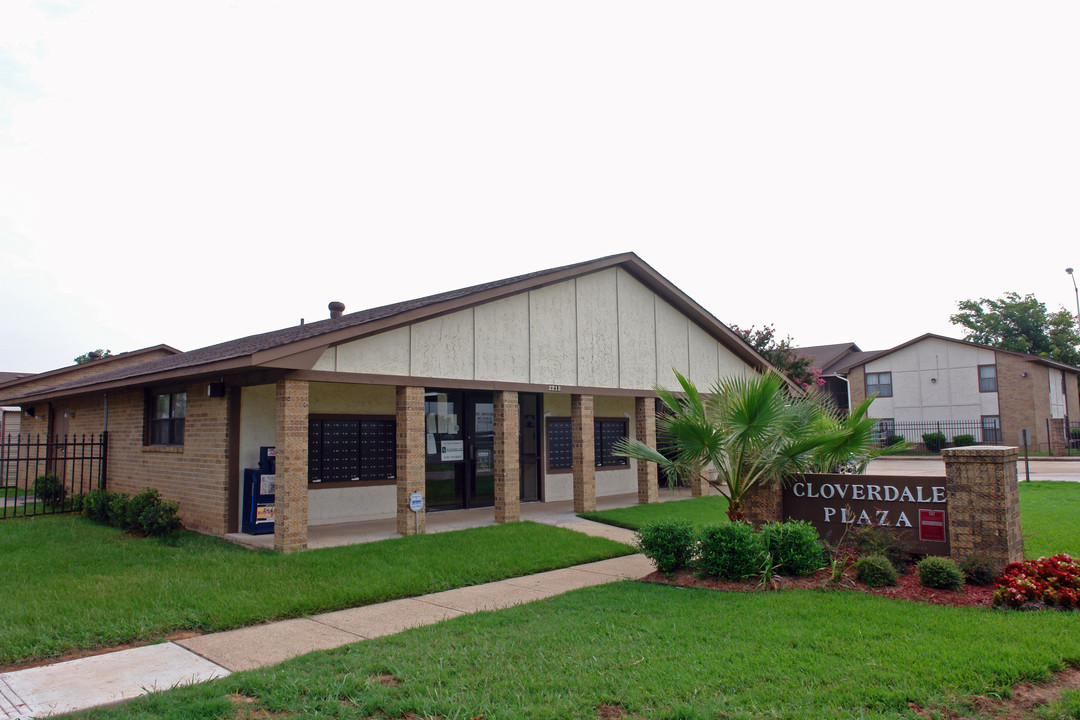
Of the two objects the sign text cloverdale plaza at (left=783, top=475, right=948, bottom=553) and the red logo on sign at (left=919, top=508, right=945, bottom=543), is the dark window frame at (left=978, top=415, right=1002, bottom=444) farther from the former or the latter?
the red logo on sign at (left=919, top=508, right=945, bottom=543)

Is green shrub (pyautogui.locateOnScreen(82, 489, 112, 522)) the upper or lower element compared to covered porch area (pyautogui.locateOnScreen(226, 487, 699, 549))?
upper

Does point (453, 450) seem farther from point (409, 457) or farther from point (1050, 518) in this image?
point (1050, 518)

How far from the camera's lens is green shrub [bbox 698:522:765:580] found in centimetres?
779

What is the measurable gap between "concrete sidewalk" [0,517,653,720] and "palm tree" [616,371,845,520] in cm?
185

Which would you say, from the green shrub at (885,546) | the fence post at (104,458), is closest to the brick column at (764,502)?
the green shrub at (885,546)

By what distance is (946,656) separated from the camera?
5070 mm

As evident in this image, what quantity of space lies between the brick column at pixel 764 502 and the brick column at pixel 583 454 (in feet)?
16.5

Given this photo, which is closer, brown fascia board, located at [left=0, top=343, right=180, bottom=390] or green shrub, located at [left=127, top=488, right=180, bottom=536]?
green shrub, located at [left=127, top=488, right=180, bottom=536]

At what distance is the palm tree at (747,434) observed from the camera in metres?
8.52

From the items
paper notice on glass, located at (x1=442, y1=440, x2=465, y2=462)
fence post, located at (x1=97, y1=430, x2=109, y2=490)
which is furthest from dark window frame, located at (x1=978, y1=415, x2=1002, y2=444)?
fence post, located at (x1=97, y1=430, x2=109, y2=490)

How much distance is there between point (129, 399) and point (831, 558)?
44.5 feet

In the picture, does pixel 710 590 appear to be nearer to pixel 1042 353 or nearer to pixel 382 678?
pixel 382 678

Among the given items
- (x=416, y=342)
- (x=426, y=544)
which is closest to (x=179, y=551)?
(x=426, y=544)

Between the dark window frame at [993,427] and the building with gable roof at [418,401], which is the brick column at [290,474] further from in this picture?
the dark window frame at [993,427]
